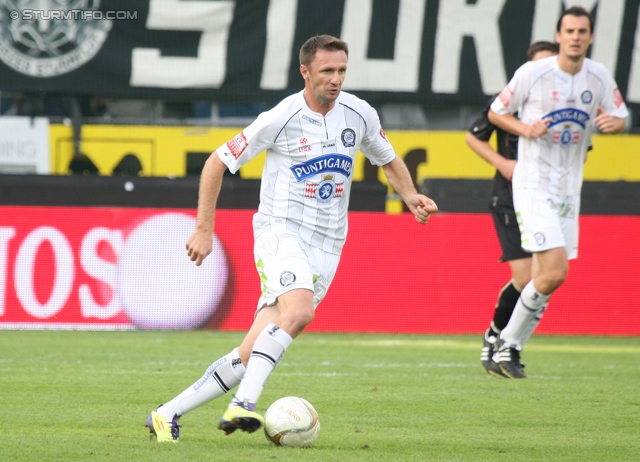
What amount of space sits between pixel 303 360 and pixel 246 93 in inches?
268

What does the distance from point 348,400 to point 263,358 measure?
73.8 inches

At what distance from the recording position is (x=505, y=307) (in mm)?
8203

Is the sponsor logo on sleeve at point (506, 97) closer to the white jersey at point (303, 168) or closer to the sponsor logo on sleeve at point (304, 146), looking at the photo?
the white jersey at point (303, 168)

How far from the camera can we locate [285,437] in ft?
16.1

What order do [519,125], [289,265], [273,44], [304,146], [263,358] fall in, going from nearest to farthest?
[263,358]
[289,265]
[304,146]
[519,125]
[273,44]

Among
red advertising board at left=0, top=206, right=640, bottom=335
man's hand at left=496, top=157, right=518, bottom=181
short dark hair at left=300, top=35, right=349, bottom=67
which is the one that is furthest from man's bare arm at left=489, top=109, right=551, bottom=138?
red advertising board at left=0, top=206, right=640, bottom=335

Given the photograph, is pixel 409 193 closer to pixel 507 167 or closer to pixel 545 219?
pixel 545 219

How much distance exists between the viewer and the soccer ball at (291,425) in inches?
193

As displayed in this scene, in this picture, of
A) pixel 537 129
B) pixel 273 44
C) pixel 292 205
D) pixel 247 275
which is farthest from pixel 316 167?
pixel 273 44

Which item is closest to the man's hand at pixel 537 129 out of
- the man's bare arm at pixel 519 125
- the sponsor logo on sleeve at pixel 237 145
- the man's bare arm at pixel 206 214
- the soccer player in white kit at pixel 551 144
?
the man's bare arm at pixel 519 125

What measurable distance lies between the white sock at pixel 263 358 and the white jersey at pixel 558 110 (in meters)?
3.31

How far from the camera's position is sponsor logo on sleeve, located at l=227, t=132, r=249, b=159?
16.7 ft

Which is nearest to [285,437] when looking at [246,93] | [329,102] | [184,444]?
[184,444]

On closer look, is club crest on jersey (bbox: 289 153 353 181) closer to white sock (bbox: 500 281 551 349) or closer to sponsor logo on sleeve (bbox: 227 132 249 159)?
sponsor logo on sleeve (bbox: 227 132 249 159)
